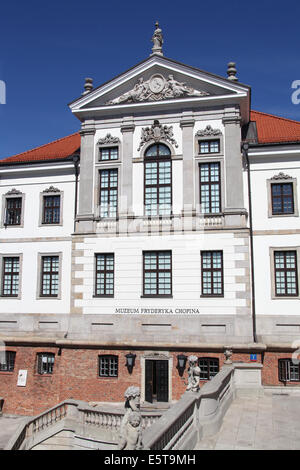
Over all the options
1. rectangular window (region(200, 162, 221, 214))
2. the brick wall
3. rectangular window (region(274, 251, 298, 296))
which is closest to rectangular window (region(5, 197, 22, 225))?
the brick wall

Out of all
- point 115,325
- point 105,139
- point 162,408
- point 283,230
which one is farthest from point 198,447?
point 105,139

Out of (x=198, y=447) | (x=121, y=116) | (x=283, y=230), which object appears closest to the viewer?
(x=198, y=447)

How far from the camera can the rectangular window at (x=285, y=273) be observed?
920 inches

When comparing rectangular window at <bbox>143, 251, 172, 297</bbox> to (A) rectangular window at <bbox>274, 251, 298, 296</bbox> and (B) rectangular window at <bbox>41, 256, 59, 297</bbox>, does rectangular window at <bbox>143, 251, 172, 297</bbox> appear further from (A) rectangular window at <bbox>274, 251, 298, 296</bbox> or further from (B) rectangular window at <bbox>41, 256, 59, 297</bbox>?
(B) rectangular window at <bbox>41, 256, 59, 297</bbox>

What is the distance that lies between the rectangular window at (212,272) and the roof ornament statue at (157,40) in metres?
11.3

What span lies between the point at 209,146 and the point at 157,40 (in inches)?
274

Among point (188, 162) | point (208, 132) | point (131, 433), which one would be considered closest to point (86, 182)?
point (188, 162)

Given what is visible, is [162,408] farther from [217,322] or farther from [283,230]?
[283,230]

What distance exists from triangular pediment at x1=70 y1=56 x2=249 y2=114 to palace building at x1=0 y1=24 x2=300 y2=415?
0.06m

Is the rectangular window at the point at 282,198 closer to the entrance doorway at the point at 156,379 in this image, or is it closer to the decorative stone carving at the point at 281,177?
the decorative stone carving at the point at 281,177

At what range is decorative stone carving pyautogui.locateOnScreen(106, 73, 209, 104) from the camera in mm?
25250

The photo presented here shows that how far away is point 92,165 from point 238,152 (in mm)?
7858

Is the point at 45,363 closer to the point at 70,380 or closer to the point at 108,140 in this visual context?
the point at 70,380

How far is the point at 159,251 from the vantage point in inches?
968
